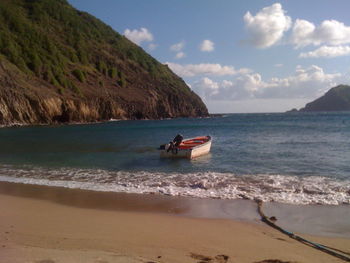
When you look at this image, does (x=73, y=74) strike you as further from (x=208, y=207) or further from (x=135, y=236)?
(x=135, y=236)

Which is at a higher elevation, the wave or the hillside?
the hillside

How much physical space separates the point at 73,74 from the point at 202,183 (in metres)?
74.7

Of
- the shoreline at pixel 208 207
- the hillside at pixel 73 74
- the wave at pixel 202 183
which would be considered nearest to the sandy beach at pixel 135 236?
the shoreline at pixel 208 207

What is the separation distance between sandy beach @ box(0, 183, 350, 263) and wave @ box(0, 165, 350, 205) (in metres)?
1.77

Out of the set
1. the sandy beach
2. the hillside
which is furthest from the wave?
the hillside

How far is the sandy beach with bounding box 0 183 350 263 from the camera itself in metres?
5.66

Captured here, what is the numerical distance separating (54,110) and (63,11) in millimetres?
61749

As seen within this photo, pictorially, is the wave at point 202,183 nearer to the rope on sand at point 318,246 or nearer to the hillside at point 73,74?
the rope on sand at point 318,246

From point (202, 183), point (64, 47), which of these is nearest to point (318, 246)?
point (202, 183)

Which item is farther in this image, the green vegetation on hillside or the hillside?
the green vegetation on hillside

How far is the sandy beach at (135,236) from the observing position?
5.66 meters

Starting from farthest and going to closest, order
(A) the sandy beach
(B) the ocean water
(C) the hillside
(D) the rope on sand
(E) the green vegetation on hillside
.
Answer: (E) the green vegetation on hillside < (C) the hillside < (B) the ocean water < (D) the rope on sand < (A) the sandy beach

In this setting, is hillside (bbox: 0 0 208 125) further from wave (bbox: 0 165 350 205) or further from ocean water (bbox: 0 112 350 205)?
wave (bbox: 0 165 350 205)

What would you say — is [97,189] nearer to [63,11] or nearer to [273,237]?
[273,237]
